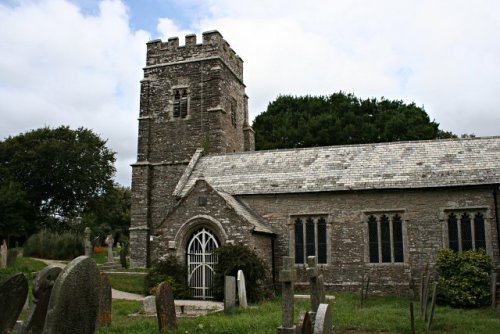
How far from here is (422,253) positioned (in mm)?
19766

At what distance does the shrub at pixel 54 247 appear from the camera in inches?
1345

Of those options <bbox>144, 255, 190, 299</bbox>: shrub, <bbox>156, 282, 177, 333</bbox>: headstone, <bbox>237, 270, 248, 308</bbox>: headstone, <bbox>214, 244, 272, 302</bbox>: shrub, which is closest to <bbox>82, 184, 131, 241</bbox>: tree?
<bbox>144, 255, 190, 299</bbox>: shrub

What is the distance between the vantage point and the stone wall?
19656 millimetres

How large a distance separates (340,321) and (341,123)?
96.5 ft

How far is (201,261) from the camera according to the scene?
1981 centimetres

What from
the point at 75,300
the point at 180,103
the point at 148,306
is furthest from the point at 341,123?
the point at 75,300

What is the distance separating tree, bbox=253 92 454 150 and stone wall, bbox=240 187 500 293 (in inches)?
783

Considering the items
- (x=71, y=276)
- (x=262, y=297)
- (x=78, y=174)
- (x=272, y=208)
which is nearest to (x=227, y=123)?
(x=272, y=208)

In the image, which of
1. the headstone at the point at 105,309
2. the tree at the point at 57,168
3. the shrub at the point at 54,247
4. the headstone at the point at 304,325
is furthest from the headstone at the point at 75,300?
the tree at the point at 57,168

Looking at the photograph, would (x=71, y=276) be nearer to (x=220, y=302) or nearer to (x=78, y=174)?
(x=220, y=302)

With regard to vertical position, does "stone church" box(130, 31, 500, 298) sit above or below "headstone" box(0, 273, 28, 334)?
above

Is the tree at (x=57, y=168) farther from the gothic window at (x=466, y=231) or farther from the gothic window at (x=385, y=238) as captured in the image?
the gothic window at (x=466, y=231)

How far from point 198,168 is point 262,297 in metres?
9.10

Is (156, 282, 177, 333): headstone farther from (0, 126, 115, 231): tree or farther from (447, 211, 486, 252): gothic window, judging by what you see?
(0, 126, 115, 231): tree
